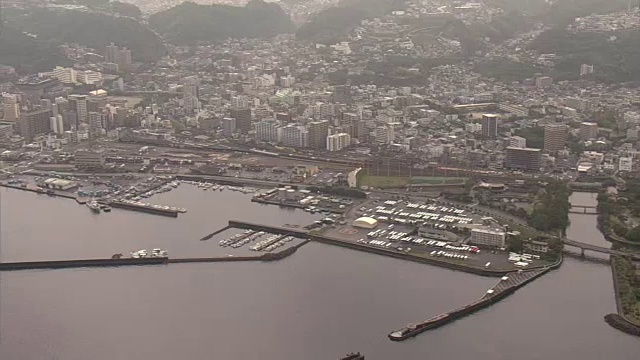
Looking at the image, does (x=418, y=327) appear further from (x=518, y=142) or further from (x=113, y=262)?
(x=518, y=142)

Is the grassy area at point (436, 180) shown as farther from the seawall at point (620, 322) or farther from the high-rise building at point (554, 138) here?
the seawall at point (620, 322)

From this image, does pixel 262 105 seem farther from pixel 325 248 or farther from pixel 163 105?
pixel 325 248

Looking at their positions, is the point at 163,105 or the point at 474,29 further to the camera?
the point at 474,29

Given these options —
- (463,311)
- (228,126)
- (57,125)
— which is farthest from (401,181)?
(57,125)

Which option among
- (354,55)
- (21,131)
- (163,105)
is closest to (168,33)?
(354,55)

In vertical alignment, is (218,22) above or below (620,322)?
above

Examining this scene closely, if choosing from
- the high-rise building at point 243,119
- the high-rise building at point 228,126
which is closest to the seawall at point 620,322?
the high-rise building at point 228,126
